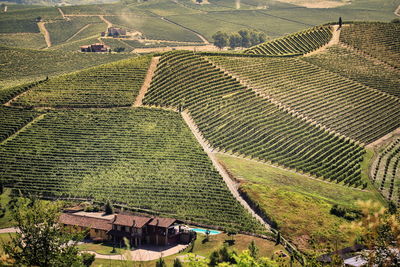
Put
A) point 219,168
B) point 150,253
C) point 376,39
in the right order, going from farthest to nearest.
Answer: point 376,39 → point 219,168 → point 150,253

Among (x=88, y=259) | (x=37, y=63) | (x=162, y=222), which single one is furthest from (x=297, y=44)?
(x=88, y=259)

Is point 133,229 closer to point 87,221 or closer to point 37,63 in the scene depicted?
point 87,221

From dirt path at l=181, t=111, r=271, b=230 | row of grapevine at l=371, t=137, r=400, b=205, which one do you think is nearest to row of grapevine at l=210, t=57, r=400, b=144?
row of grapevine at l=371, t=137, r=400, b=205

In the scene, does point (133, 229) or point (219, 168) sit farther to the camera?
point (219, 168)

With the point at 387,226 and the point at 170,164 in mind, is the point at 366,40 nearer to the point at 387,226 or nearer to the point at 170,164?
the point at 170,164

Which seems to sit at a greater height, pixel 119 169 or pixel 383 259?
pixel 383 259

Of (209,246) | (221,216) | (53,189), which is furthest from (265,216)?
(53,189)
